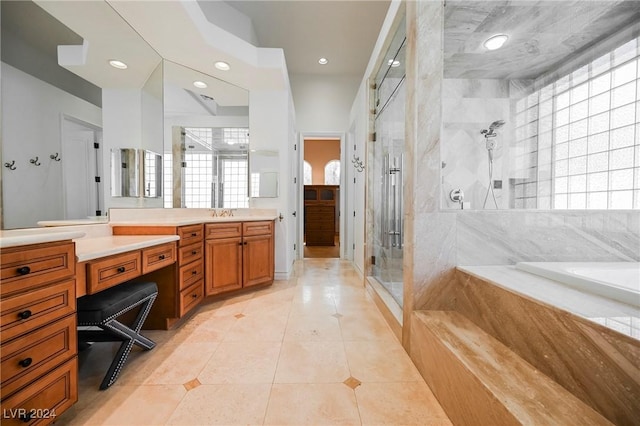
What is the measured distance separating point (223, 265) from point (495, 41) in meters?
3.38

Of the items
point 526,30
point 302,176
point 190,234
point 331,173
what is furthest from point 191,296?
point 331,173

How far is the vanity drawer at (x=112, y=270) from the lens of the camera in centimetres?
123

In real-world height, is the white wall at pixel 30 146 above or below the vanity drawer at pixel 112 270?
above

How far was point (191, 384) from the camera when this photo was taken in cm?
135

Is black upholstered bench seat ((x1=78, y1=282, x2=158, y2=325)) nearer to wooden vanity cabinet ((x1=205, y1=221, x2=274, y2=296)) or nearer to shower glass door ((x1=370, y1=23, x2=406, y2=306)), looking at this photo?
wooden vanity cabinet ((x1=205, y1=221, x2=274, y2=296))

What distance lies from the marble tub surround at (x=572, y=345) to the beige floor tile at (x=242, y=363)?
94 centimetres

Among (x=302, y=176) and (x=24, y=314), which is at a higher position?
(x=302, y=176)

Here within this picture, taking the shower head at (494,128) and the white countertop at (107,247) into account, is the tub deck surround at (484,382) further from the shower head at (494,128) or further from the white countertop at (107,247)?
the shower head at (494,128)

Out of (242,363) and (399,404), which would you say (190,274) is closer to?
(242,363)

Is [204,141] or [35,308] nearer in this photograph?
[35,308]

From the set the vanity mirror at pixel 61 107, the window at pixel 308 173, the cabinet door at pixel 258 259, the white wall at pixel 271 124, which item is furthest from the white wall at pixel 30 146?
the window at pixel 308 173

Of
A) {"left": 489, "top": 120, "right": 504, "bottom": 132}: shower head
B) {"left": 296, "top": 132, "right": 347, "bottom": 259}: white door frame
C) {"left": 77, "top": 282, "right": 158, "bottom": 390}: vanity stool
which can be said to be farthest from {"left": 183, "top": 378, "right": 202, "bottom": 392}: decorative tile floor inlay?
{"left": 489, "top": 120, "right": 504, "bottom": 132}: shower head

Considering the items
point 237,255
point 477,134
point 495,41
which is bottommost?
point 237,255

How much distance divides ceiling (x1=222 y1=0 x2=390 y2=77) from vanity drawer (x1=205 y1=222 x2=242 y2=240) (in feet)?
9.19
